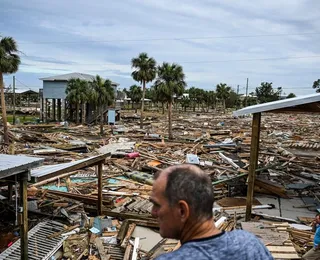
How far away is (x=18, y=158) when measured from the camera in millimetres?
7074

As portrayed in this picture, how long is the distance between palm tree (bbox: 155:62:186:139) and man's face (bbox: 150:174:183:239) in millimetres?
28065

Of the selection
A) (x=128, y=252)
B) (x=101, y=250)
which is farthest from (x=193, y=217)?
(x=101, y=250)

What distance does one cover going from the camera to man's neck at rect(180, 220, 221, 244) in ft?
5.12

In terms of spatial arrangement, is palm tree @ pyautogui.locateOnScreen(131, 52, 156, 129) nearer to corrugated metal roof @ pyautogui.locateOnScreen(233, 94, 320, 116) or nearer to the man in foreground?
corrugated metal roof @ pyautogui.locateOnScreen(233, 94, 320, 116)

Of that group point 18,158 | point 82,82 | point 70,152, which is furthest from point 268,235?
point 82,82

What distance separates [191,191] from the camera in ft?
5.26

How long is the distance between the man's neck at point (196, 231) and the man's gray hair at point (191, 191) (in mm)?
37

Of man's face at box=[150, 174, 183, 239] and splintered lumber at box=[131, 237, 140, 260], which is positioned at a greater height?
man's face at box=[150, 174, 183, 239]

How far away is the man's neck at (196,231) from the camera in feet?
5.12

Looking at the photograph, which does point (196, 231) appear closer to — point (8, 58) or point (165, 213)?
point (165, 213)

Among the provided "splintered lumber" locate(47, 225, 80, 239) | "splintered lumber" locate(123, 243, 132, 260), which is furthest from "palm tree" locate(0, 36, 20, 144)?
"splintered lumber" locate(123, 243, 132, 260)

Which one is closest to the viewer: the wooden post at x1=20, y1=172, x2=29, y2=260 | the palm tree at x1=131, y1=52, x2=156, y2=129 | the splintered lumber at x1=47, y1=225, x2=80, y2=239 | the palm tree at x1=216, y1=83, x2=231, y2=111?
the wooden post at x1=20, y1=172, x2=29, y2=260

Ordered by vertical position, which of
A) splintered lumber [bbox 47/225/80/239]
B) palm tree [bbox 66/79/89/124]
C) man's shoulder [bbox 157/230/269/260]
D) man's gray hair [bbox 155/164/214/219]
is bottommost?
splintered lumber [bbox 47/225/80/239]

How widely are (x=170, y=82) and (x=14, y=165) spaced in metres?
24.7
